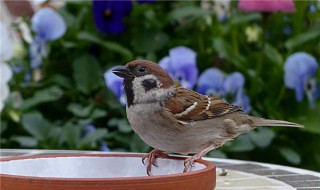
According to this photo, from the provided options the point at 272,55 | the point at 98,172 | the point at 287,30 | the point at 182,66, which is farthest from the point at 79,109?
the point at 98,172

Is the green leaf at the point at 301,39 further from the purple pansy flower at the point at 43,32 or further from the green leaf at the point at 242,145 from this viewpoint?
the purple pansy flower at the point at 43,32

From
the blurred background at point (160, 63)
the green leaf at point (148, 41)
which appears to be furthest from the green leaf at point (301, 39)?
the green leaf at point (148, 41)

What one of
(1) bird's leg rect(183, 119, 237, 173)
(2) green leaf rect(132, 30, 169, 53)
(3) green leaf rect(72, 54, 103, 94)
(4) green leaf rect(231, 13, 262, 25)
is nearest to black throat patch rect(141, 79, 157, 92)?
(1) bird's leg rect(183, 119, 237, 173)

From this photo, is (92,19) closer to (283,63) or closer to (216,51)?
Answer: (216,51)

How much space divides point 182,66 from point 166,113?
43.8 inches

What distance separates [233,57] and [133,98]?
1352mm

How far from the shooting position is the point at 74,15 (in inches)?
142

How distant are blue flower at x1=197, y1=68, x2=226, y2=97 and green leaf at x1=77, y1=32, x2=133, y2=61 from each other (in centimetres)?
32

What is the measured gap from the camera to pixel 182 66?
2.97 meters

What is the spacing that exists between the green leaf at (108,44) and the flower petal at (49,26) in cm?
9

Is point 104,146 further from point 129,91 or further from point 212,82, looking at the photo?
point 129,91

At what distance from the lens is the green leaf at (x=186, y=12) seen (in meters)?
3.19

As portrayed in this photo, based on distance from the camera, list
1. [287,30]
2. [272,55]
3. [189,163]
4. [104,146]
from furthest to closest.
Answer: [287,30] → [272,55] → [104,146] → [189,163]

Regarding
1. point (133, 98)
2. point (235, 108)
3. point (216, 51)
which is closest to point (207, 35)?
point (216, 51)
